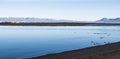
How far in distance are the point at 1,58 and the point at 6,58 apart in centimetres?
36

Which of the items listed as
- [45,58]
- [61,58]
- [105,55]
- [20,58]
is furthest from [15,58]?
[105,55]

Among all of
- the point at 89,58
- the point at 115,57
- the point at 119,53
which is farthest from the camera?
the point at 119,53

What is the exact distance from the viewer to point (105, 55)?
1305cm

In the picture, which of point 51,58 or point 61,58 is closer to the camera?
point 61,58

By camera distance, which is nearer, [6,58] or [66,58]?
[66,58]

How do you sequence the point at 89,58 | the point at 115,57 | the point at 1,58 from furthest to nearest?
the point at 1,58 → the point at 115,57 → the point at 89,58

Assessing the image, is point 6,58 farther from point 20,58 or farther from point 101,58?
point 101,58

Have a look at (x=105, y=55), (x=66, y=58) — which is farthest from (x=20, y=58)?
(x=105, y=55)

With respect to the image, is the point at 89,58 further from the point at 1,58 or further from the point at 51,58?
the point at 1,58

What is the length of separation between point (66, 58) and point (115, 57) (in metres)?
2.88

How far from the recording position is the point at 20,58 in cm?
1875

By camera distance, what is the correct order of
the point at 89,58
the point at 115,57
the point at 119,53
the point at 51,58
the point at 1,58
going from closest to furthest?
Result: 1. the point at 89,58
2. the point at 115,57
3. the point at 119,53
4. the point at 51,58
5. the point at 1,58

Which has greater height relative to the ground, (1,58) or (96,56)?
(96,56)

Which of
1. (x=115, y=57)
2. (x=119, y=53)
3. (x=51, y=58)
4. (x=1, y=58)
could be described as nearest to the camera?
(x=115, y=57)
